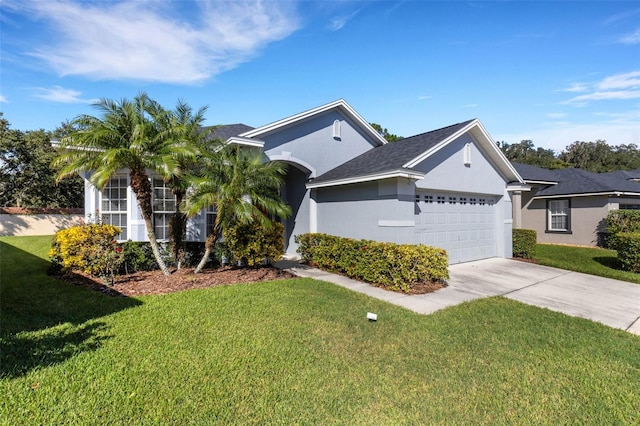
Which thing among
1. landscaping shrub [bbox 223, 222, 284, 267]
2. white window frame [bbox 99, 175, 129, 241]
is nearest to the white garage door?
landscaping shrub [bbox 223, 222, 284, 267]

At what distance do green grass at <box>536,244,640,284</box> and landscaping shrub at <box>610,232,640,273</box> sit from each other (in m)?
0.33

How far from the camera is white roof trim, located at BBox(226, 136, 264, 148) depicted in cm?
984

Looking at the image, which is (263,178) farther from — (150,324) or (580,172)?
(580,172)

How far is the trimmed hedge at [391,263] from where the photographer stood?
793cm

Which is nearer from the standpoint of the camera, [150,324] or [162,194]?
[150,324]

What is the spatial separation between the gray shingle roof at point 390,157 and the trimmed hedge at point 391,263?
7.79ft

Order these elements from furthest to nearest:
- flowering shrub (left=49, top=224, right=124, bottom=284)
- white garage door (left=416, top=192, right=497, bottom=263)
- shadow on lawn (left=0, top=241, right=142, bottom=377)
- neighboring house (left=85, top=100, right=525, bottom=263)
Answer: white garage door (left=416, top=192, right=497, bottom=263)
neighboring house (left=85, top=100, right=525, bottom=263)
flowering shrub (left=49, top=224, right=124, bottom=284)
shadow on lawn (left=0, top=241, right=142, bottom=377)

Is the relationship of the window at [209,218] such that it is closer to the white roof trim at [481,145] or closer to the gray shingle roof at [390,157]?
the gray shingle roof at [390,157]

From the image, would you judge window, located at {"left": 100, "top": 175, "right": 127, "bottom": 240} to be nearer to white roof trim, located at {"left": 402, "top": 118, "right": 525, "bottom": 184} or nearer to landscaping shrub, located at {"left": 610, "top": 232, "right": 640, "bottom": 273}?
white roof trim, located at {"left": 402, "top": 118, "right": 525, "bottom": 184}

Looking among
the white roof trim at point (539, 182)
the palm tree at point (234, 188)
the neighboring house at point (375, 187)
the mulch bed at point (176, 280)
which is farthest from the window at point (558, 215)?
the palm tree at point (234, 188)

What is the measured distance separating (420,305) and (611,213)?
16415mm

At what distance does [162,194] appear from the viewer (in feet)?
34.1

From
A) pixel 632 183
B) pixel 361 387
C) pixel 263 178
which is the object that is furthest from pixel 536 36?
pixel 632 183

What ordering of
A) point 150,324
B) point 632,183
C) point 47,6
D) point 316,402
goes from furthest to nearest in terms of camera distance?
point 632,183
point 47,6
point 150,324
point 316,402
